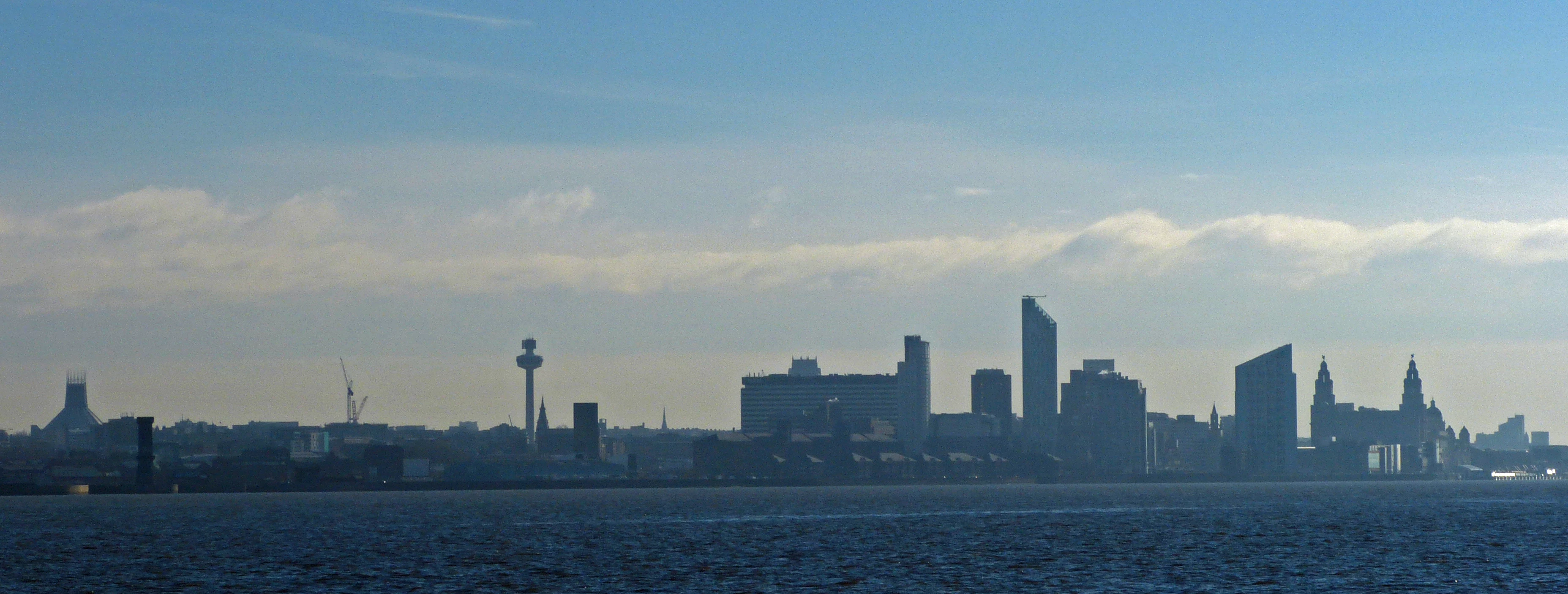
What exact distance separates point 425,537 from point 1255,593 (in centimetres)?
9572

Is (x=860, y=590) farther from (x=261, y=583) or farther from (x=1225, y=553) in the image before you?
(x=1225, y=553)

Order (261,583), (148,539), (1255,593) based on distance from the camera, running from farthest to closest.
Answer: (148,539) < (261,583) < (1255,593)

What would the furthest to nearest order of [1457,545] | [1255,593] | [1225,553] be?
[1457,545] < [1225,553] < [1255,593]

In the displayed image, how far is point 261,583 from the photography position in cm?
11825

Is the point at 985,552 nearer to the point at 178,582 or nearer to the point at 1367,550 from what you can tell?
the point at 1367,550

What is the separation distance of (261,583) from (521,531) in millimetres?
79705

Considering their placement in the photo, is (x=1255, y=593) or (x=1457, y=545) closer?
(x=1255, y=593)

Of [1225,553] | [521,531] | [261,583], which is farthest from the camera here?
[521,531]

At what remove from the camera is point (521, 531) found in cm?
19750

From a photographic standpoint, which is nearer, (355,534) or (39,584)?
(39,584)

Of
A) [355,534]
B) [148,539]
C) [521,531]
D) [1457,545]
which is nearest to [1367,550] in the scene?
[1457,545]

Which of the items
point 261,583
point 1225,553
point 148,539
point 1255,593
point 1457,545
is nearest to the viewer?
point 1255,593

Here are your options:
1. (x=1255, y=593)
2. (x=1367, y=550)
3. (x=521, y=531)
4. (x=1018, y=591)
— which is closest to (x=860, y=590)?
(x=1018, y=591)

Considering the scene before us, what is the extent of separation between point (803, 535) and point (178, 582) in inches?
3104
